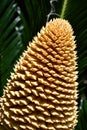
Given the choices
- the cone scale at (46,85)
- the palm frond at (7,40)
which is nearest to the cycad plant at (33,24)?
the palm frond at (7,40)

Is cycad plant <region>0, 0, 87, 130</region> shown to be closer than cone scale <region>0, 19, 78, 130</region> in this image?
No

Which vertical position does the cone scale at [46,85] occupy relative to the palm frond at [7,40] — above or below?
below

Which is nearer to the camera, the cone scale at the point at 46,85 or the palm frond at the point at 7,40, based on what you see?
the cone scale at the point at 46,85

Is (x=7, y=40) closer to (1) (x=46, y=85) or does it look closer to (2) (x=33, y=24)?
(2) (x=33, y=24)

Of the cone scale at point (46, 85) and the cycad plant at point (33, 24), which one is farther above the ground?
the cycad plant at point (33, 24)

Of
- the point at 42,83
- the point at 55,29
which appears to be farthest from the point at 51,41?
the point at 42,83

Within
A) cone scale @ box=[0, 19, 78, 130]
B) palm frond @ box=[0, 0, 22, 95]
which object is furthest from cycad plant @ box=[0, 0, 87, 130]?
cone scale @ box=[0, 19, 78, 130]

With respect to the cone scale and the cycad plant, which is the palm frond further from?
the cone scale

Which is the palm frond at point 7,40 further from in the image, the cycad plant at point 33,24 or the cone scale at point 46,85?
the cone scale at point 46,85

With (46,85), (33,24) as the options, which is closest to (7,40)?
(33,24)
